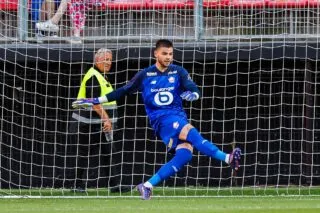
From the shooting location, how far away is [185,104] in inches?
651

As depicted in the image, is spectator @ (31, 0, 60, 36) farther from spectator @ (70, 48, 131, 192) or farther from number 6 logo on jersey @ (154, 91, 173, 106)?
number 6 logo on jersey @ (154, 91, 173, 106)

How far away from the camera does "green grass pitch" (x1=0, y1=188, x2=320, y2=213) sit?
10.9 meters

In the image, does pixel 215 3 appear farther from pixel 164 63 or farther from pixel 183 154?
pixel 183 154

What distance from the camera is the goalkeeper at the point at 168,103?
11.6 metres

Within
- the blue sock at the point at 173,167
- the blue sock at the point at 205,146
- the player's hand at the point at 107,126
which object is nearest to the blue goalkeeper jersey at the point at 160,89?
the blue sock at the point at 205,146

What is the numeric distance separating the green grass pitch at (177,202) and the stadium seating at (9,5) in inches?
121

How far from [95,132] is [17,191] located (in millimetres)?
1824

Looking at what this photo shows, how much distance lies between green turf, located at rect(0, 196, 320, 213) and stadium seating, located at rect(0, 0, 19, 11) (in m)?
3.97

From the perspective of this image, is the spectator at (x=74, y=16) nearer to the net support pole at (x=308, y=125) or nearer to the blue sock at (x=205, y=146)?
the net support pole at (x=308, y=125)

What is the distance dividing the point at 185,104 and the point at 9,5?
3497 millimetres

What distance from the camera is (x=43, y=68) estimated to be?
16.3 metres

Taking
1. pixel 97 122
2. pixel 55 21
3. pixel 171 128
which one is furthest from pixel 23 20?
pixel 171 128

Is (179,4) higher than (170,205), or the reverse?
(179,4)

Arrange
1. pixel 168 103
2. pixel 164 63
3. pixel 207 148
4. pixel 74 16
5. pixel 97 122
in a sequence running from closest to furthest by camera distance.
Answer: pixel 207 148, pixel 168 103, pixel 164 63, pixel 97 122, pixel 74 16
